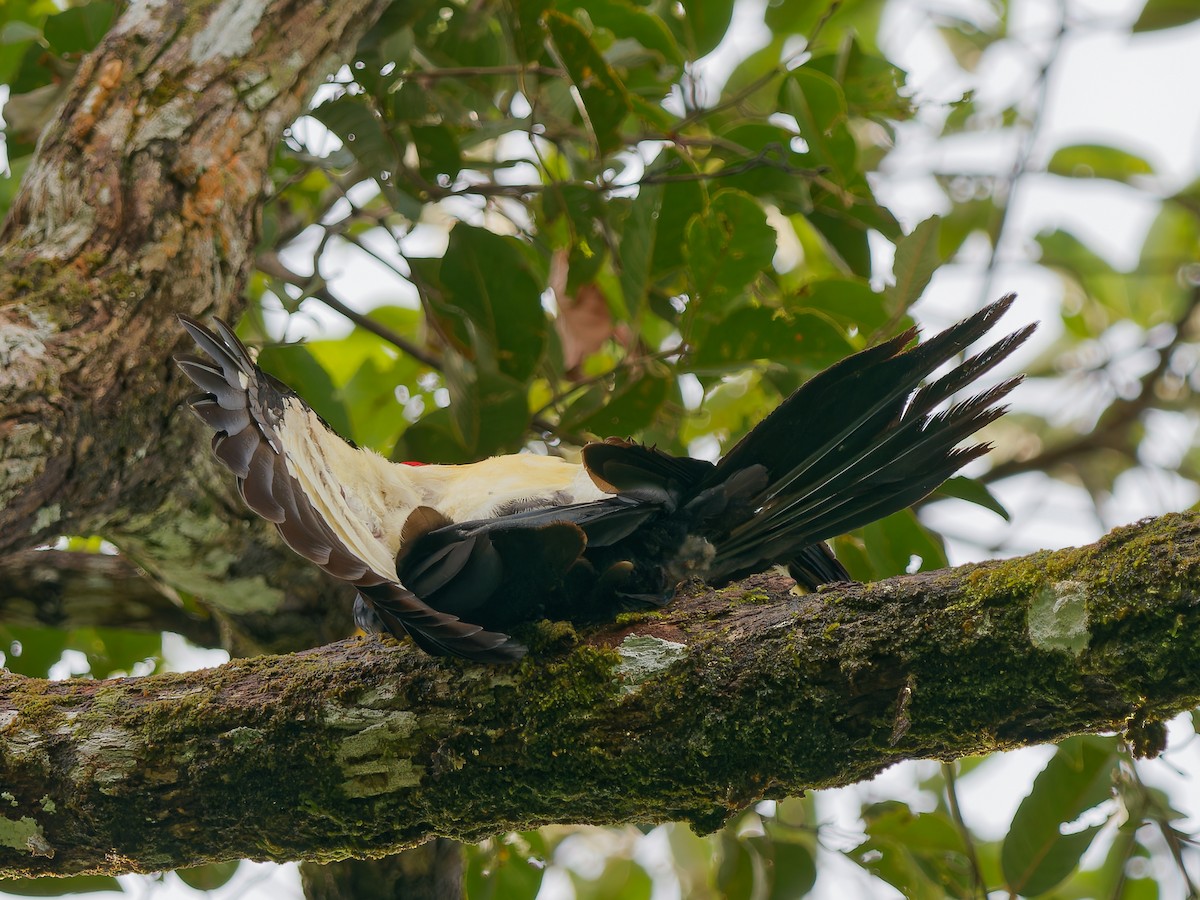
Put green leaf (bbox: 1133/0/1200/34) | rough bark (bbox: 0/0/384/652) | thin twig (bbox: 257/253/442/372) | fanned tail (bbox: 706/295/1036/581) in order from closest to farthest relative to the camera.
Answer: fanned tail (bbox: 706/295/1036/581)
rough bark (bbox: 0/0/384/652)
thin twig (bbox: 257/253/442/372)
green leaf (bbox: 1133/0/1200/34)

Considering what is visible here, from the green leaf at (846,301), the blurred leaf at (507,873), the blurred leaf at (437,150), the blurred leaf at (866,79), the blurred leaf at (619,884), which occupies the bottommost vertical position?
the blurred leaf at (619,884)

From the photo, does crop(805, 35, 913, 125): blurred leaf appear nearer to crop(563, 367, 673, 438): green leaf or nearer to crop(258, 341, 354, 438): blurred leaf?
crop(563, 367, 673, 438): green leaf

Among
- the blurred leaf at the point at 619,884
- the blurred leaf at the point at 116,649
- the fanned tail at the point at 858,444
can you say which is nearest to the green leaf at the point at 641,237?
the fanned tail at the point at 858,444

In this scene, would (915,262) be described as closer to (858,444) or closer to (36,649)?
(858,444)

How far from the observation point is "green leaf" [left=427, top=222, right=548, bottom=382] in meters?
2.48

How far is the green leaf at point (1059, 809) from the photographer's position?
7.34ft

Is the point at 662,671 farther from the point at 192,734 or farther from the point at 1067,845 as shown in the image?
the point at 1067,845

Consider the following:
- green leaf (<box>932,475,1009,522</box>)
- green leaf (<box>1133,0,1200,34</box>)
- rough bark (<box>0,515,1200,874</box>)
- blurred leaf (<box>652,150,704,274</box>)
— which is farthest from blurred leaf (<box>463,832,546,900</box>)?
green leaf (<box>1133,0,1200,34</box>)

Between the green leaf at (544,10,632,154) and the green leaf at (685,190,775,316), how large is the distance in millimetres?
331

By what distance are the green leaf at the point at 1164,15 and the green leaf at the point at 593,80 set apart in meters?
1.78

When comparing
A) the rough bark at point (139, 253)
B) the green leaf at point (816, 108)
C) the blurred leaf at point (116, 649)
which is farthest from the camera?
the blurred leaf at point (116, 649)

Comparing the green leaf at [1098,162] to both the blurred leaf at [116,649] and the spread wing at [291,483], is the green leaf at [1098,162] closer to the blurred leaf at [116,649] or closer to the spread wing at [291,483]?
the spread wing at [291,483]

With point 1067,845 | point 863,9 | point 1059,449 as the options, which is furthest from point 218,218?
point 1059,449

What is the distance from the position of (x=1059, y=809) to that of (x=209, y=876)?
6.54 feet
